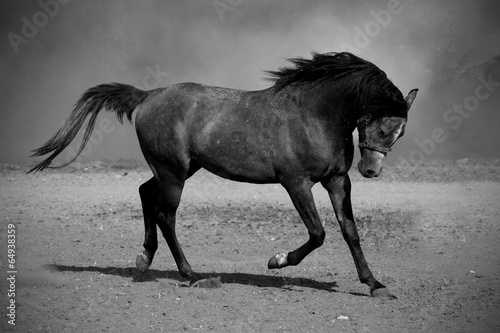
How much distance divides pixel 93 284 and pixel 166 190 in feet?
3.67

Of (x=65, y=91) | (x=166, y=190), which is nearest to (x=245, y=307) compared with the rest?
(x=166, y=190)

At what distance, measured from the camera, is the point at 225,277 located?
292 inches

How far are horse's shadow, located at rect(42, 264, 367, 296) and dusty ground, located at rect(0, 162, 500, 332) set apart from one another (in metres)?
0.02

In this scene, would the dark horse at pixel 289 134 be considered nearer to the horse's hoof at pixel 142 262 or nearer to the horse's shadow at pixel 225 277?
the horse's hoof at pixel 142 262

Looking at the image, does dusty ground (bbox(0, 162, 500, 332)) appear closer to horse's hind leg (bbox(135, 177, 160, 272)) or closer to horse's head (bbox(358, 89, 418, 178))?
horse's hind leg (bbox(135, 177, 160, 272))

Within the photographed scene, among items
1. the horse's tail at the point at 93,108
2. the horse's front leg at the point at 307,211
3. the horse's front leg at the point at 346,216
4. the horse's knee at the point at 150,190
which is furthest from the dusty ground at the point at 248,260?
the horse's tail at the point at 93,108

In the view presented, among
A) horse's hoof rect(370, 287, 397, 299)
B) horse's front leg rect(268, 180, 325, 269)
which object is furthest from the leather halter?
horse's hoof rect(370, 287, 397, 299)

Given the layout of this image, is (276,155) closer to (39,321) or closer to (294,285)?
(294,285)

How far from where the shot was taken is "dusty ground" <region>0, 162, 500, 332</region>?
5840 mm

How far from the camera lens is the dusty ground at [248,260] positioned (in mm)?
5840

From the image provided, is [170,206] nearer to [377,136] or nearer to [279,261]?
[279,261]

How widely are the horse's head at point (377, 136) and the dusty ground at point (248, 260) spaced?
1184 mm

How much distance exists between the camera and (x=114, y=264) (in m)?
8.02

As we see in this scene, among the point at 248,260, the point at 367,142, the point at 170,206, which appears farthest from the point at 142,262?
the point at 367,142
